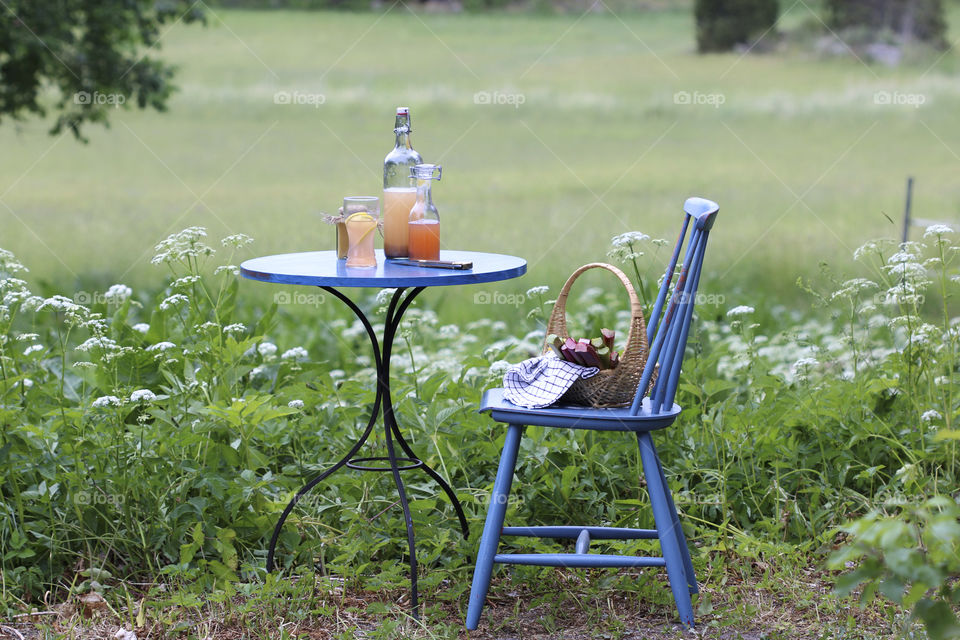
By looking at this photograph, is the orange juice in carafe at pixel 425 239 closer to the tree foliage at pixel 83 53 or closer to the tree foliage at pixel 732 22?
the tree foliage at pixel 83 53

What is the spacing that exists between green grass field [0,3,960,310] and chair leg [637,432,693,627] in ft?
14.2

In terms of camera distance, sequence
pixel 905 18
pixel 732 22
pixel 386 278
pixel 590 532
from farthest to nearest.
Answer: pixel 905 18
pixel 732 22
pixel 590 532
pixel 386 278

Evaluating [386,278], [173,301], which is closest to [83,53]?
[173,301]

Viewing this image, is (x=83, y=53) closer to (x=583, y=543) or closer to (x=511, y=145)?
(x=583, y=543)

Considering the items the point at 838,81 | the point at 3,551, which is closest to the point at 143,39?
the point at 3,551

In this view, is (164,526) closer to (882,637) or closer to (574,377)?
(574,377)

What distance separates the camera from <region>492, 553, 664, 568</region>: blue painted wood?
2.14 metres

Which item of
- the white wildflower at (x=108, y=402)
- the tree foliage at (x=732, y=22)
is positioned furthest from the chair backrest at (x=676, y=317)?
the tree foliage at (x=732, y=22)

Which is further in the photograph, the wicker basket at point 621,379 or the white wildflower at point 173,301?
the white wildflower at point 173,301

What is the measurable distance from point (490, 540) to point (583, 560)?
0.22 m

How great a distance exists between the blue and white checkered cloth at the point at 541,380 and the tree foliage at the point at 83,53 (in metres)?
3.86

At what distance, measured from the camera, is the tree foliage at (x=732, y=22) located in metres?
12.6

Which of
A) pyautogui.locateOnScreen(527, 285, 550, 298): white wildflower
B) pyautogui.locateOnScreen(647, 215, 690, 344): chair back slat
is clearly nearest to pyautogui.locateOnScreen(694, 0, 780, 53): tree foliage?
pyautogui.locateOnScreen(527, 285, 550, 298): white wildflower

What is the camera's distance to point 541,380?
2238 mm
